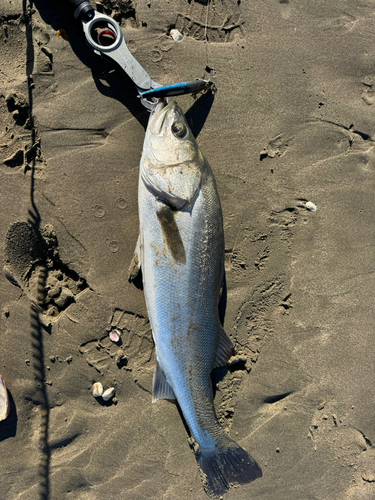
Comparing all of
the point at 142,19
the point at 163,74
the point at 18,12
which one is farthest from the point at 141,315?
the point at 18,12

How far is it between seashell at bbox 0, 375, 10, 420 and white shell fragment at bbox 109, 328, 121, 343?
1.08 metres

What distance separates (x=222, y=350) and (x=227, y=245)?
3.29 ft

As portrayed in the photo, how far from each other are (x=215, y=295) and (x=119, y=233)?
1106 millimetres

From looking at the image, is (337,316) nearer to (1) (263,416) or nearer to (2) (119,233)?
(1) (263,416)

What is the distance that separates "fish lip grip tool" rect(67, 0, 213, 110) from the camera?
265cm

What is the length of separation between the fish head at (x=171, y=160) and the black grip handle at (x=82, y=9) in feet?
3.43

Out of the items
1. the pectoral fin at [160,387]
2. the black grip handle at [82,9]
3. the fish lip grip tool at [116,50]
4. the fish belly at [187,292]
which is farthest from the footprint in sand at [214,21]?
the pectoral fin at [160,387]

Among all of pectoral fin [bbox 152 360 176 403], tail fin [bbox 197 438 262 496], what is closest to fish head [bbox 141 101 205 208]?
pectoral fin [bbox 152 360 176 403]

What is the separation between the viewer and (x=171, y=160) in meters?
2.56

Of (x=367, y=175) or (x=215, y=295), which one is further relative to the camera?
(x=367, y=175)

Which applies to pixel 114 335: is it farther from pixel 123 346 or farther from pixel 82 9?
pixel 82 9

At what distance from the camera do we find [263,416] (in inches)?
121

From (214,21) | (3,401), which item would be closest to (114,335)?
(3,401)

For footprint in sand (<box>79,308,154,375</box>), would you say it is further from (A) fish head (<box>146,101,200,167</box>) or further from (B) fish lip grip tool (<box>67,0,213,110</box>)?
(B) fish lip grip tool (<box>67,0,213,110</box>)
